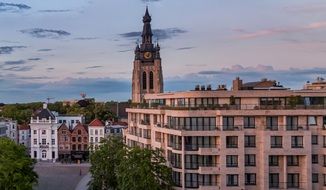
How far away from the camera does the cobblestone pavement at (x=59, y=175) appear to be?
95.8m

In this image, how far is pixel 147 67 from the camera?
187 metres

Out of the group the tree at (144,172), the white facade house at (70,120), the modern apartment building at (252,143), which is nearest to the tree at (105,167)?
the modern apartment building at (252,143)

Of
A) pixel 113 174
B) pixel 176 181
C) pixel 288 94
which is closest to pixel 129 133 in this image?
pixel 113 174

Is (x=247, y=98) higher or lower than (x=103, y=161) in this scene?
higher

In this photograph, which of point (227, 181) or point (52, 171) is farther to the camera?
point (52, 171)

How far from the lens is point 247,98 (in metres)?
66.3

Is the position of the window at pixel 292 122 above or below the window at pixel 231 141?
above

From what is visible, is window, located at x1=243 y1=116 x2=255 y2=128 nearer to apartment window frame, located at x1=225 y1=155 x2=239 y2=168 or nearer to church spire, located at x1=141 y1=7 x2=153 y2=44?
apartment window frame, located at x1=225 y1=155 x2=239 y2=168

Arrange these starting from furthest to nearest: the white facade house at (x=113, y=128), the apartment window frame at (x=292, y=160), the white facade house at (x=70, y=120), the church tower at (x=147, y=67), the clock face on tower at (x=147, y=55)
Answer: the clock face on tower at (x=147, y=55) → the church tower at (x=147, y=67) → the white facade house at (x=70, y=120) → the white facade house at (x=113, y=128) → the apartment window frame at (x=292, y=160)

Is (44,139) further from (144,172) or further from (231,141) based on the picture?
(144,172)

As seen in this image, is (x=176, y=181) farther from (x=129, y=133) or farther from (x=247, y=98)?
(x=129, y=133)

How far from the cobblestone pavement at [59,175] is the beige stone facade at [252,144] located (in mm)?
31872

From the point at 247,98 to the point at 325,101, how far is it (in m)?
8.76

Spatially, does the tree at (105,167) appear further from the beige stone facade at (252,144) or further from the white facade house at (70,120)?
the white facade house at (70,120)
